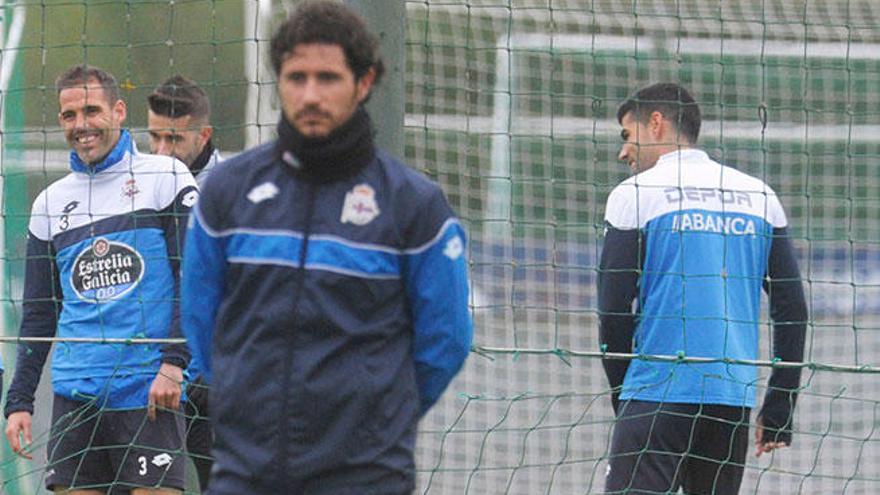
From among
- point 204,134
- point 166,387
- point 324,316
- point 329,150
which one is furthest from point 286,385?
point 204,134

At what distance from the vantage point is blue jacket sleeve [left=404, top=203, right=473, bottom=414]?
4.04m

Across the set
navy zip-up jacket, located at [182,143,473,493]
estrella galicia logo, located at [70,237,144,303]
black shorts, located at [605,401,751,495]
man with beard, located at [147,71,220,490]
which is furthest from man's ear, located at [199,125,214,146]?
navy zip-up jacket, located at [182,143,473,493]

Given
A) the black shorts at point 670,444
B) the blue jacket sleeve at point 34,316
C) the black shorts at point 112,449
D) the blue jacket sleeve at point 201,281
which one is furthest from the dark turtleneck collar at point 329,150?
the blue jacket sleeve at point 34,316

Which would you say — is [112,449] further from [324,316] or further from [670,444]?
[324,316]

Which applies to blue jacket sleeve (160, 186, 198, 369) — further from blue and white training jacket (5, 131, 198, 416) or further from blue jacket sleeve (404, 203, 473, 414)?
blue jacket sleeve (404, 203, 473, 414)

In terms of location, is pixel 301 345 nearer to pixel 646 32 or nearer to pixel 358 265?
pixel 358 265

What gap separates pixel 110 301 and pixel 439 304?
8.61ft

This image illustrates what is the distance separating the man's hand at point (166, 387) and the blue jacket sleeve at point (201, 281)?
2.03 meters

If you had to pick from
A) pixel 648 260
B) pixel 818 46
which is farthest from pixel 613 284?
pixel 818 46

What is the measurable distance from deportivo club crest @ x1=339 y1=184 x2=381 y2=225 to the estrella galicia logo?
2.53m

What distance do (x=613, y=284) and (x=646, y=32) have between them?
3.80 m

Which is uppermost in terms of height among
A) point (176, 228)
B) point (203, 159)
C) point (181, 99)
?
point (181, 99)

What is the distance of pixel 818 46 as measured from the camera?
30.4ft

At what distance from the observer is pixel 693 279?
245 inches
